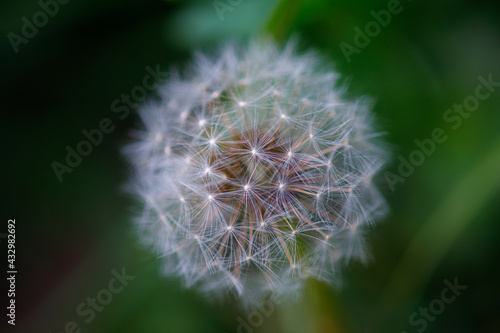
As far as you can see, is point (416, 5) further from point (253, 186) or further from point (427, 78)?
point (253, 186)

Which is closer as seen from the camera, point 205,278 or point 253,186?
point 253,186

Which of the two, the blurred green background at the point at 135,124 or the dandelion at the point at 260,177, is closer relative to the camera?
the dandelion at the point at 260,177

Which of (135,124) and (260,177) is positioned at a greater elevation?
(135,124)

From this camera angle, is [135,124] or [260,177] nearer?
[260,177]

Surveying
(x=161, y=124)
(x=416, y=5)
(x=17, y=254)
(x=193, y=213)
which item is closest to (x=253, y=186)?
(x=193, y=213)
